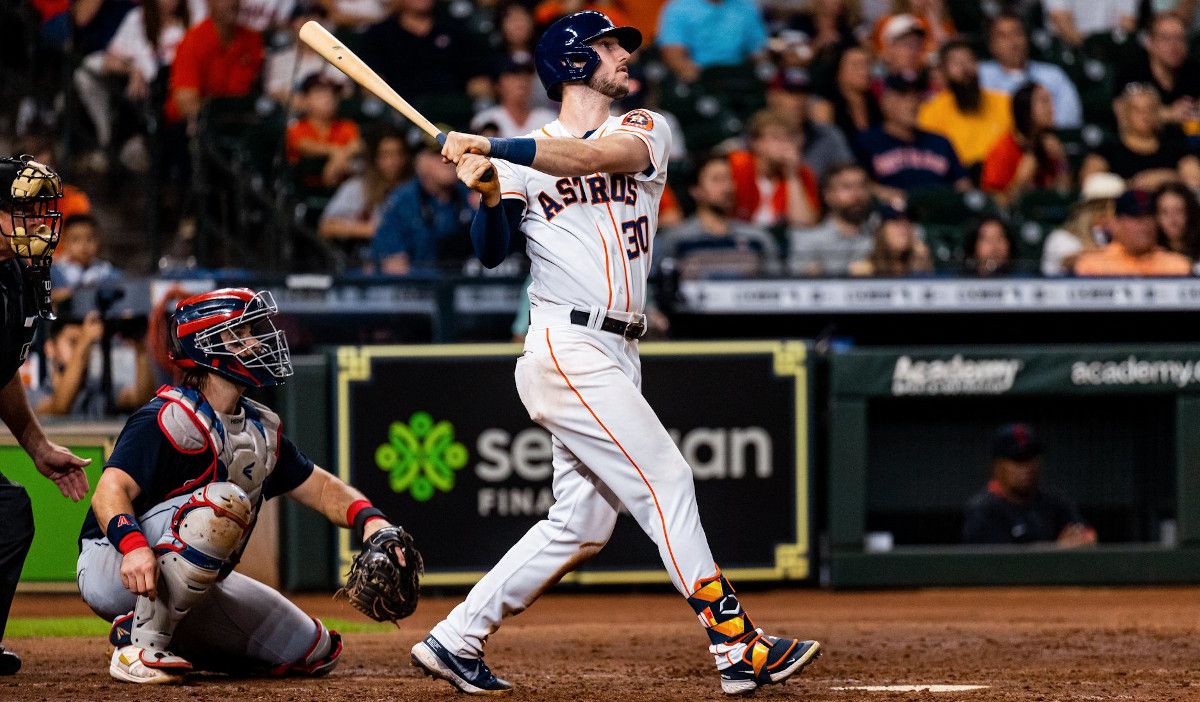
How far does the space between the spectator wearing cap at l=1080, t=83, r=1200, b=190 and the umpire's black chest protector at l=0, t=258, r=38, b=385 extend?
274 inches

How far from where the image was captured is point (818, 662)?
513 cm

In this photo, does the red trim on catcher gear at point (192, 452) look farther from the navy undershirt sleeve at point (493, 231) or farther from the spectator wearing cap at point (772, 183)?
the spectator wearing cap at point (772, 183)

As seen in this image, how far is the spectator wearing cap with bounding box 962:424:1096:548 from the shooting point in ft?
24.9

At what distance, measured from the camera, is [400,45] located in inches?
398

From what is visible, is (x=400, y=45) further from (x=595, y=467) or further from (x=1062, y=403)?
(x=595, y=467)

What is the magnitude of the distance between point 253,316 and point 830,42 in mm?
7195

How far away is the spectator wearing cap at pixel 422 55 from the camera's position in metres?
10.1

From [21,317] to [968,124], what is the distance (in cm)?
712

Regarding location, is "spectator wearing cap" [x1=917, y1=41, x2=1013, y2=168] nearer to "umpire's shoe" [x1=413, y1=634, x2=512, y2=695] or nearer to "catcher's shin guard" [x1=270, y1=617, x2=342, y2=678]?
"catcher's shin guard" [x1=270, y1=617, x2=342, y2=678]

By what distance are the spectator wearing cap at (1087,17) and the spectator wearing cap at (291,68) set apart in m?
5.13

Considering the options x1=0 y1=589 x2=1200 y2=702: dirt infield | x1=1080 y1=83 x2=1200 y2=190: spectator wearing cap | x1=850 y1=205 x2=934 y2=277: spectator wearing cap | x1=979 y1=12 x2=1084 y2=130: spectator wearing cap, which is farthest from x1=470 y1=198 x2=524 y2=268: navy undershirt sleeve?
x1=979 y1=12 x2=1084 y2=130: spectator wearing cap

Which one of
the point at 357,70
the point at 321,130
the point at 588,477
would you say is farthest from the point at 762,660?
the point at 321,130

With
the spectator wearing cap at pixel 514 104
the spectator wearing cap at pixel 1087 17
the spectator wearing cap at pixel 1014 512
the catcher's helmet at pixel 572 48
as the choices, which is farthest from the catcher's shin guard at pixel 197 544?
the spectator wearing cap at pixel 1087 17

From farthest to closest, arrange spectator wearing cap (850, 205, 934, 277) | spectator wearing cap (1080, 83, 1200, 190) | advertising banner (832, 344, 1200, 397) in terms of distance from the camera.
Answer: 1. spectator wearing cap (1080, 83, 1200, 190)
2. spectator wearing cap (850, 205, 934, 277)
3. advertising banner (832, 344, 1200, 397)
